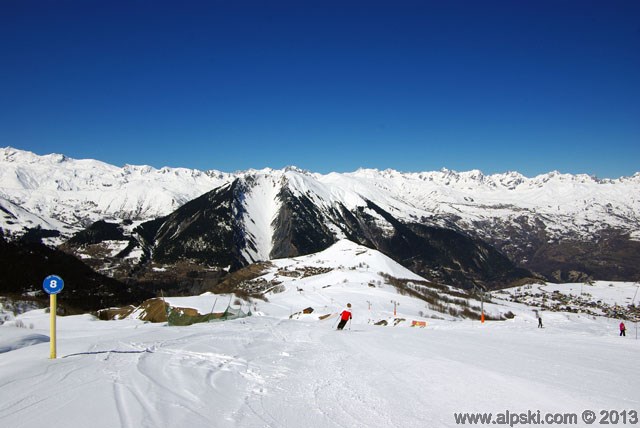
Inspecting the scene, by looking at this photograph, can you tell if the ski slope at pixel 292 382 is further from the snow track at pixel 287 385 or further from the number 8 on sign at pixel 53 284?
the number 8 on sign at pixel 53 284

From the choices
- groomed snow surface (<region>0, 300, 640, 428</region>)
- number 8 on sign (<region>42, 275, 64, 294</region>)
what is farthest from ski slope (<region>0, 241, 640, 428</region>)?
number 8 on sign (<region>42, 275, 64, 294</region>)

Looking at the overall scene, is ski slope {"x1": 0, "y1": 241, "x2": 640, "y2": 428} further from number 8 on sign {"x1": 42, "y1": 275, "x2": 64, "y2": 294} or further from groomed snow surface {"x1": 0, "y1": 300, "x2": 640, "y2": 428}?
number 8 on sign {"x1": 42, "y1": 275, "x2": 64, "y2": 294}

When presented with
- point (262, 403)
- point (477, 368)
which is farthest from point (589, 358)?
point (262, 403)

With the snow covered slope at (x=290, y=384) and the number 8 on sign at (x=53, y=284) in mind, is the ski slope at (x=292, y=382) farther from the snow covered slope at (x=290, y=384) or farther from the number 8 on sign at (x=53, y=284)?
the number 8 on sign at (x=53, y=284)

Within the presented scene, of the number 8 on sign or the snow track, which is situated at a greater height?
the number 8 on sign

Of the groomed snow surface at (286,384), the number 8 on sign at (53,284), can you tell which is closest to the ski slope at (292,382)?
the groomed snow surface at (286,384)

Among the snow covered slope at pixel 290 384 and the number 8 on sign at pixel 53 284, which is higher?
the number 8 on sign at pixel 53 284

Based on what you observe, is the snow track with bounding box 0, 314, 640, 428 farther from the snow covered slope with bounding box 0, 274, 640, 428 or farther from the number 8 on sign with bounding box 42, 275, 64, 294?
the number 8 on sign with bounding box 42, 275, 64, 294

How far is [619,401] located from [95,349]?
12.8 meters

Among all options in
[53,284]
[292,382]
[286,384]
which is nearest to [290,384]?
[286,384]

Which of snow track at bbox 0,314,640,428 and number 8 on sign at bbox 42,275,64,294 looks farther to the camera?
number 8 on sign at bbox 42,275,64,294

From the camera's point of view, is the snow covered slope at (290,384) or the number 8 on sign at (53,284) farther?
the number 8 on sign at (53,284)

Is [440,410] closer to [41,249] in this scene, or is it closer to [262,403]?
[262,403]

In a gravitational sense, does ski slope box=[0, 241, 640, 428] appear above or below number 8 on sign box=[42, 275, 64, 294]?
below
